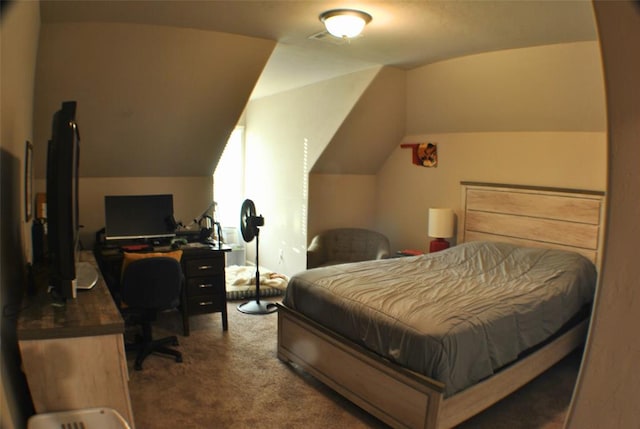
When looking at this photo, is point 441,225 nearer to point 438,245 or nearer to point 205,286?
point 438,245

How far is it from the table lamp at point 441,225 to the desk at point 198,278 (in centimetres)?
216

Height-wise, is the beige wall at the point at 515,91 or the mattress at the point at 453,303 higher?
the beige wall at the point at 515,91

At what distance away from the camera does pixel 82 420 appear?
167 centimetres

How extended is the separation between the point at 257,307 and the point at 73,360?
2.95m

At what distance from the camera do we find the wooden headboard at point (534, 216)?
375 cm

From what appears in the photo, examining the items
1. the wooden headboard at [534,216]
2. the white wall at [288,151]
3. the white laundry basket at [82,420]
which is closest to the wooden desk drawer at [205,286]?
the white wall at [288,151]

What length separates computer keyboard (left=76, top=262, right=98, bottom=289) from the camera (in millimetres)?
2213

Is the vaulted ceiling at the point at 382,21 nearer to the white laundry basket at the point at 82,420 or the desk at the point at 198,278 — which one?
the desk at the point at 198,278

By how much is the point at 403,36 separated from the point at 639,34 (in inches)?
97.9

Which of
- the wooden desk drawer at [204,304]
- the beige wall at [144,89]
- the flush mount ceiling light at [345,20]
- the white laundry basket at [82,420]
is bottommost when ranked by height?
the wooden desk drawer at [204,304]

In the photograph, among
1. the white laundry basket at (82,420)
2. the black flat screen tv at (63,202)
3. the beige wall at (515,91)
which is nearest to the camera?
the white laundry basket at (82,420)

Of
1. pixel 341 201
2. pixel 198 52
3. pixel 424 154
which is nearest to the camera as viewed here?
pixel 198 52

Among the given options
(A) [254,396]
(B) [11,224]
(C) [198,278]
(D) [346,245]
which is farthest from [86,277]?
(D) [346,245]

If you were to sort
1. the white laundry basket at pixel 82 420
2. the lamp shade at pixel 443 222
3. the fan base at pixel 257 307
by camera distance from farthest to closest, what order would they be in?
the lamp shade at pixel 443 222 < the fan base at pixel 257 307 < the white laundry basket at pixel 82 420
